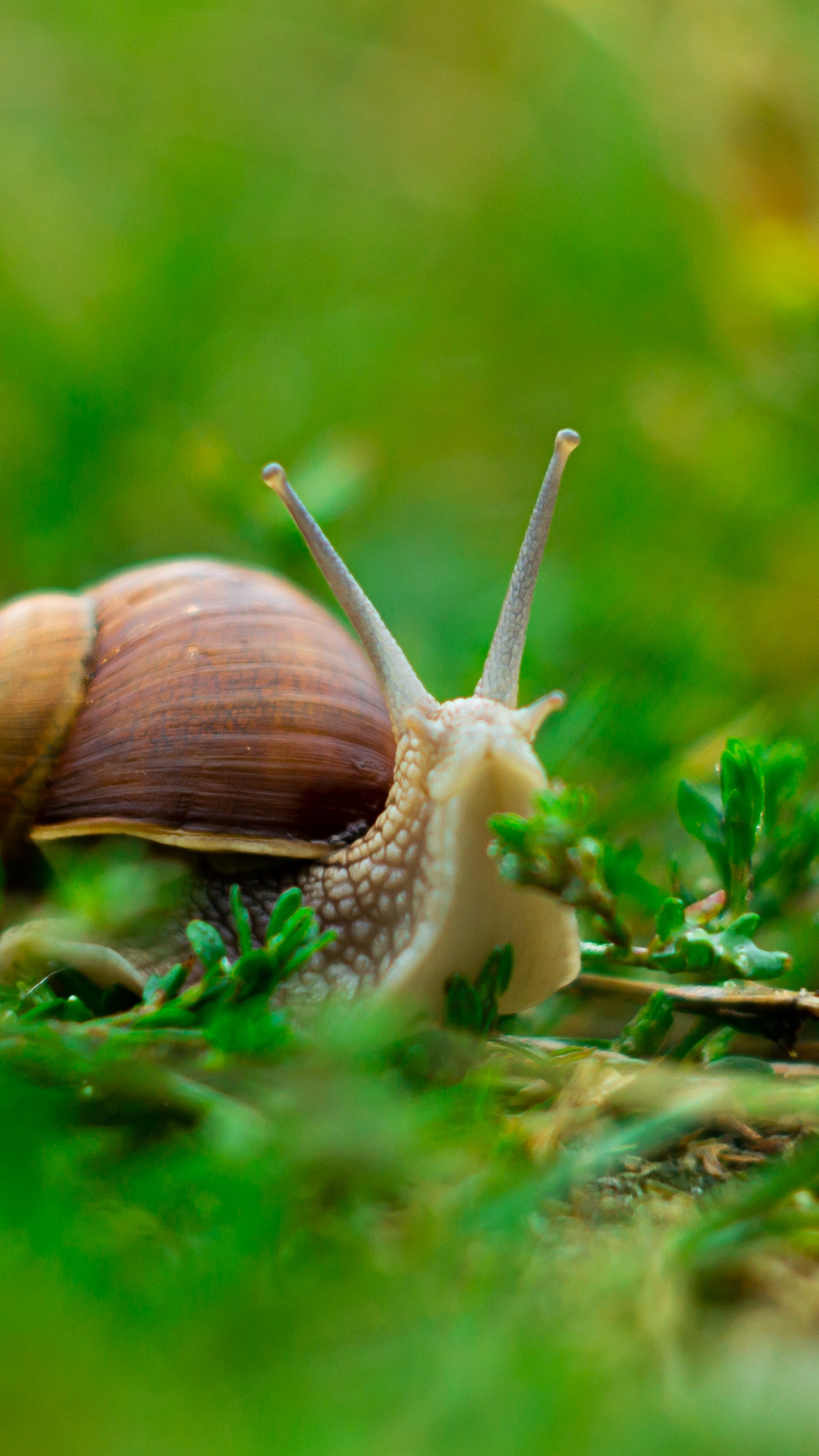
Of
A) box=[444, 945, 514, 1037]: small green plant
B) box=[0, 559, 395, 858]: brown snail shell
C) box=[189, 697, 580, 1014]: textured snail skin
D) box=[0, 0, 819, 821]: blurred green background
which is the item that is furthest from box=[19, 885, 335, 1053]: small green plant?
box=[0, 0, 819, 821]: blurred green background

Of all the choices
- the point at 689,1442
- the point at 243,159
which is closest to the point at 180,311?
the point at 243,159

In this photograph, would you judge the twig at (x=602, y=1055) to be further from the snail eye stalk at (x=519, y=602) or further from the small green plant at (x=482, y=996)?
the snail eye stalk at (x=519, y=602)

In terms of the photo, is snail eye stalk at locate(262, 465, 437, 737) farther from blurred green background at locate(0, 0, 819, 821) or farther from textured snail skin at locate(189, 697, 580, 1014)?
blurred green background at locate(0, 0, 819, 821)

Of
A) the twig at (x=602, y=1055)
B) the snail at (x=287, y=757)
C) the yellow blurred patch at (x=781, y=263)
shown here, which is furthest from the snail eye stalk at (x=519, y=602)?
the yellow blurred patch at (x=781, y=263)

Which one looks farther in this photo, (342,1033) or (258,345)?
(258,345)

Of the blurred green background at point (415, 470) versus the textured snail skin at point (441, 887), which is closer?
the blurred green background at point (415, 470)

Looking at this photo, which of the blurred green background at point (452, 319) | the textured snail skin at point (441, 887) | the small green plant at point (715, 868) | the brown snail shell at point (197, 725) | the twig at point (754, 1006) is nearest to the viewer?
the small green plant at point (715, 868)

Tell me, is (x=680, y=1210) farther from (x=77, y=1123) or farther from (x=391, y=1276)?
(x=77, y=1123)
